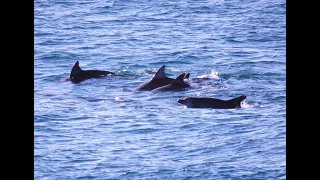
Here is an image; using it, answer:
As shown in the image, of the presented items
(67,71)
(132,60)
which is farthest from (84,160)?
→ (132,60)

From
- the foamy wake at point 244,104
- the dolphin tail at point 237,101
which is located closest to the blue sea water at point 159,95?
the foamy wake at point 244,104

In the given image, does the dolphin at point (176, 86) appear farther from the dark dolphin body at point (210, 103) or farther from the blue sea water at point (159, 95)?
the dark dolphin body at point (210, 103)

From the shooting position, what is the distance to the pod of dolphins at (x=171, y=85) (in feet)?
50.6

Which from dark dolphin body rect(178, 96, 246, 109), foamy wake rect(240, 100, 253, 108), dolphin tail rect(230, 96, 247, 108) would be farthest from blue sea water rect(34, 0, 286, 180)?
dolphin tail rect(230, 96, 247, 108)

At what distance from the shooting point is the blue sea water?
35.0 feet

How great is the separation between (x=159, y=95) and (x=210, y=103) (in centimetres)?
190

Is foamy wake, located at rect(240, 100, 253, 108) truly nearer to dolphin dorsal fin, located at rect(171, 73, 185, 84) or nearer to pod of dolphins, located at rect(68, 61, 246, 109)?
pod of dolphins, located at rect(68, 61, 246, 109)

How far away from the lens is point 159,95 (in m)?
17.2

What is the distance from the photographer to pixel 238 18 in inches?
1321

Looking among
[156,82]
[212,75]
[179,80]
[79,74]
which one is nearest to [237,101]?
[179,80]
